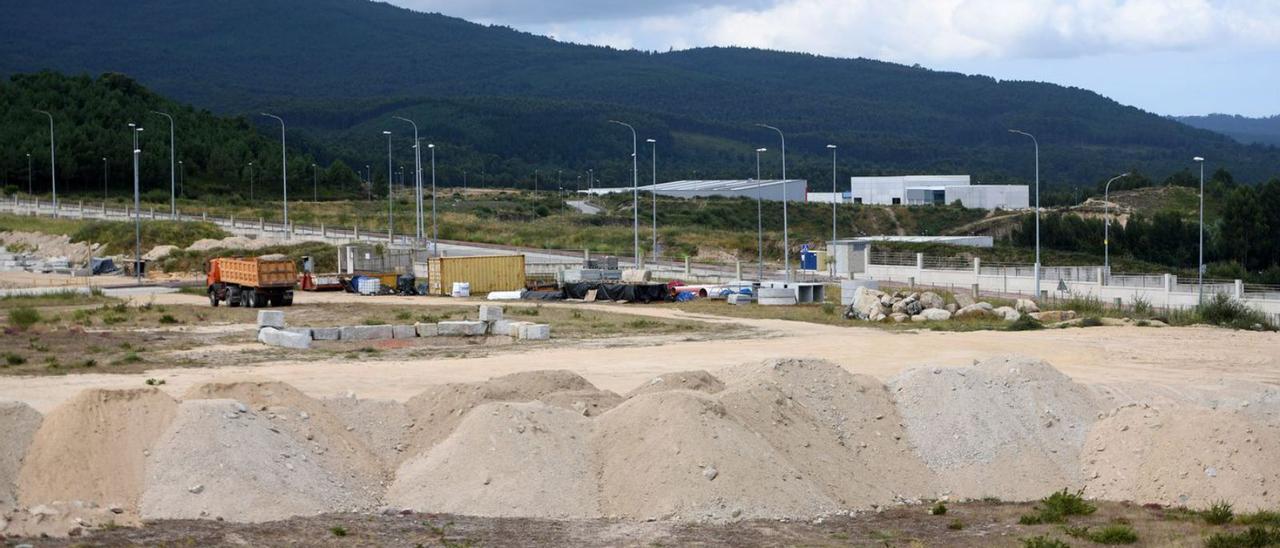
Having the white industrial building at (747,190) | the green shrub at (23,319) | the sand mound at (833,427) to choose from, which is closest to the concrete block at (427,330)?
the green shrub at (23,319)

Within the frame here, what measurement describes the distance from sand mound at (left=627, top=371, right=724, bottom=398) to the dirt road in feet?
17.7

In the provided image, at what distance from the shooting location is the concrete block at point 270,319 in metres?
40.2

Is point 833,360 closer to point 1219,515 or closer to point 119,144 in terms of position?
point 1219,515

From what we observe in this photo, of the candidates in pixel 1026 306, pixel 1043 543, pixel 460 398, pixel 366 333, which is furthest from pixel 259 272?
pixel 1043 543

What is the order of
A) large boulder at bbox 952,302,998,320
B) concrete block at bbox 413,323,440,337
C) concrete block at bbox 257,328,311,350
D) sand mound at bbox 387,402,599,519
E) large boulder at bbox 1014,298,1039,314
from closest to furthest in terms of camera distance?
1. sand mound at bbox 387,402,599,519
2. concrete block at bbox 257,328,311,350
3. concrete block at bbox 413,323,440,337
4. large boulder at bbox 952,302,998,320
5. large boulder at bbox 1014,298,1039,314

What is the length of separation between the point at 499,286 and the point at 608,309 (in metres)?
10.4

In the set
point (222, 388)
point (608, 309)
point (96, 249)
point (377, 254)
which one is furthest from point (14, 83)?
point (222, 388)

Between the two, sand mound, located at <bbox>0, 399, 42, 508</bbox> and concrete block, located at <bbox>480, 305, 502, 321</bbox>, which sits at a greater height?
concrete block, located at <bbox>480, 305, 502, 321</bbox>

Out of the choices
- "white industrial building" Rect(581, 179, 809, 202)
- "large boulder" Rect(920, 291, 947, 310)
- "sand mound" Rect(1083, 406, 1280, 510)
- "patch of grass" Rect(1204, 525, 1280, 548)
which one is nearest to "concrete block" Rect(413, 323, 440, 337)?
"large boulder" Rect(920, 291, 947, 310)

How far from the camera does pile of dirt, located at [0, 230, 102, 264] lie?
86119 mm

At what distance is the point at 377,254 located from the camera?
69250mm

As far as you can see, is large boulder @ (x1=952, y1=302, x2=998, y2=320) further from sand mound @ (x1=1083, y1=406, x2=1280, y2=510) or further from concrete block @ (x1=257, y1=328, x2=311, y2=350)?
sand mound @ (x1=1083, y1=406, x2=1280, y2=510)

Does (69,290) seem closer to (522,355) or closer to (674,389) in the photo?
(522,355)

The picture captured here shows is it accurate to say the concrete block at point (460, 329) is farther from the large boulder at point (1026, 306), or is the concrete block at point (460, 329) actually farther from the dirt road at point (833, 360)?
the large boulder at point (1026, 306)
